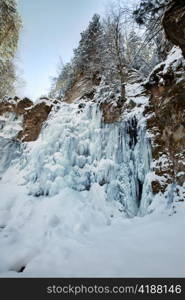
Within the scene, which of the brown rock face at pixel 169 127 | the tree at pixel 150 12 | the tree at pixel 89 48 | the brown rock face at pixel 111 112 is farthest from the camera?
the tree at pixel 89 48

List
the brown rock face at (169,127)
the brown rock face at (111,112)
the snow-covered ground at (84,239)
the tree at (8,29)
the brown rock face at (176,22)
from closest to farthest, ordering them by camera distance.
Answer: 1. the snow-covered ground at (84,239)
2. the brown rock face at (176,22)
3. the brown rock face at (169,127)
4. the brown rock face at (111,112)
5. the tree at (8,29)

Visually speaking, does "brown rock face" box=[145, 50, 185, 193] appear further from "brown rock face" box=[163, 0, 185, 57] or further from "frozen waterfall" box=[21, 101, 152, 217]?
"brown rock face" box=[163, 0, 185, 57]

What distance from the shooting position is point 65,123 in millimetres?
8445

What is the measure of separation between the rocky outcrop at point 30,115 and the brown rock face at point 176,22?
22.5 ft

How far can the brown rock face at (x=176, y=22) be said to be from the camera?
3687 mm

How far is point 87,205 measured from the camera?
6.37 metres

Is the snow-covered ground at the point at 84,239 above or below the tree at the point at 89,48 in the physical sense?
below

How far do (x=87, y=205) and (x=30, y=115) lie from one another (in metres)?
5.84

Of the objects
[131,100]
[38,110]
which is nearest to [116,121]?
[131,100]

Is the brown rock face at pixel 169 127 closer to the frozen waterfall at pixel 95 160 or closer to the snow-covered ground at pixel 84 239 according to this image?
the frozen waterfall at pixel 95 160

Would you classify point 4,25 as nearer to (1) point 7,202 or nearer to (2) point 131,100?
(2) point 131,100

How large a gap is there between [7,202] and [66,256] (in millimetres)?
3855

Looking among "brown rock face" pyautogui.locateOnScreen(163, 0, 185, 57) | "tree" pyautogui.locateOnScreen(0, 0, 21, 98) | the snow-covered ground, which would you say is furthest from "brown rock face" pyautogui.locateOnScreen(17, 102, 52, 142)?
"brown rock face" pyautogui.locateOnScreen(163, 0, 185, 57)

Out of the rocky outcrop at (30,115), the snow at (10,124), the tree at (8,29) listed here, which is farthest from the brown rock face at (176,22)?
the snow at (10,124)
